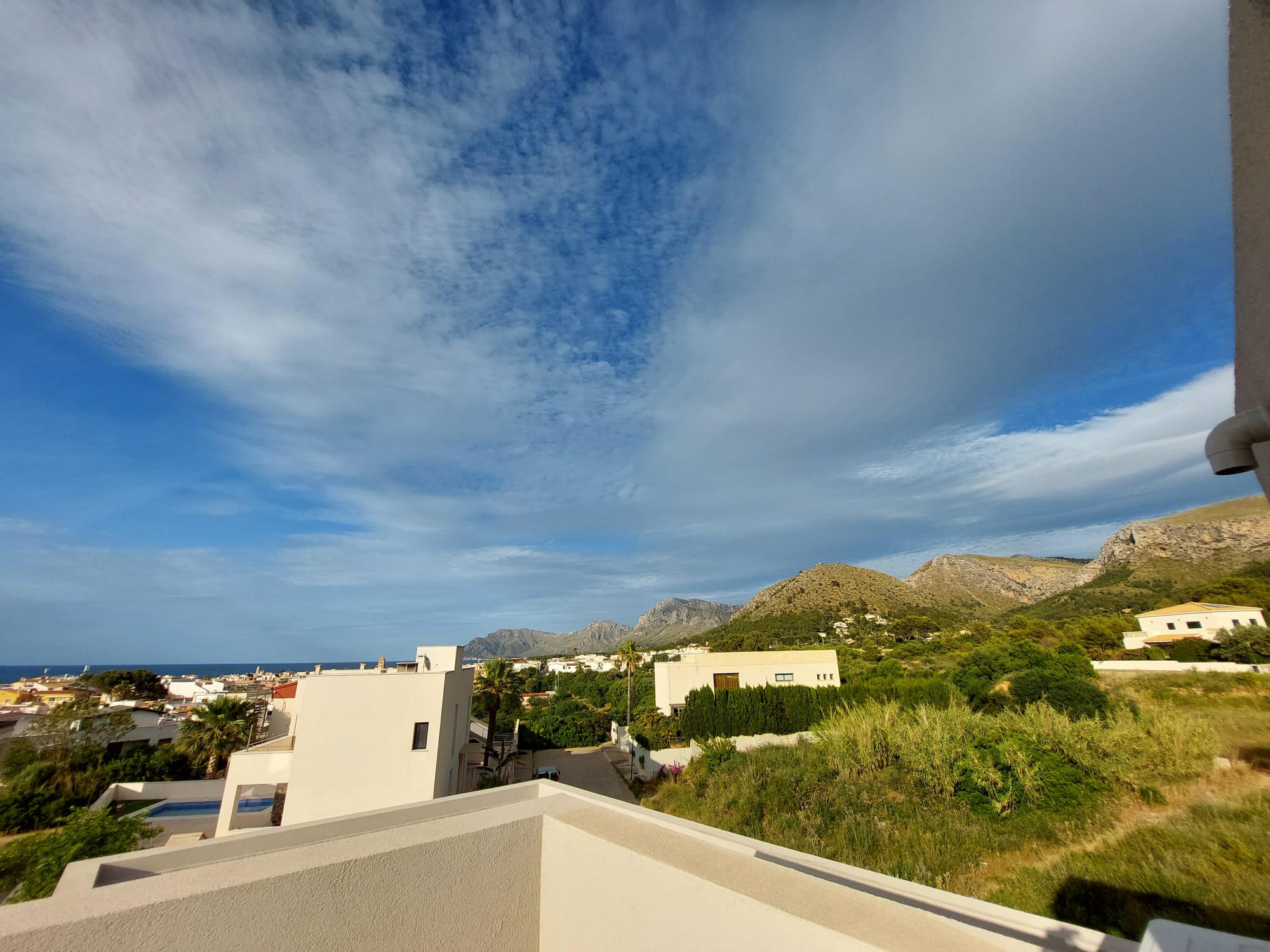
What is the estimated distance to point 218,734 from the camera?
25.2 meters

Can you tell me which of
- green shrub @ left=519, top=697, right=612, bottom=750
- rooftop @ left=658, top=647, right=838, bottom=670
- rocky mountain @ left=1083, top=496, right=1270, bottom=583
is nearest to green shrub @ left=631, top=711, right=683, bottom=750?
rooftop @ left=658, top=647, right=838, bottom=670

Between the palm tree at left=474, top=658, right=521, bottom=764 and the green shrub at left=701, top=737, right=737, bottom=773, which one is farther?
the palm tree at left=474, top=658, right=521, bottom=764

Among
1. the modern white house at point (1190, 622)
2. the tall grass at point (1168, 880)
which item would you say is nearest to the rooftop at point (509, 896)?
the tall grass at point (1168, 880)

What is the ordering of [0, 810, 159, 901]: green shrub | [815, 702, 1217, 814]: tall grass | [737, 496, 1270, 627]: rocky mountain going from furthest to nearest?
[737, 496, 1270, 627]: rocky mountain, [0, 810, 159, 901]: green shrub, [815, 702, 1217, 814]: tall grass

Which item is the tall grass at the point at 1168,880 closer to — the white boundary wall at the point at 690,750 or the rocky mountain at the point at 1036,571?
the white boundary wall at the point at 690,750

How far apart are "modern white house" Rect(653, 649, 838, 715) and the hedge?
4.33 feet

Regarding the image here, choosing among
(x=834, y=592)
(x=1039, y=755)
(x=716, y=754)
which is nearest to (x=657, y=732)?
(x=716, y=754)

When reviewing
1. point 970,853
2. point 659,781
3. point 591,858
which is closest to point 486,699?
point 659,781

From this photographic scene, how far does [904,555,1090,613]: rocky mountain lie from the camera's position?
72312 millimetres

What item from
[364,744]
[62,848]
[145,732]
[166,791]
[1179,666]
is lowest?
[166,791]

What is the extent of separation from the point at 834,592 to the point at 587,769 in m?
50.9

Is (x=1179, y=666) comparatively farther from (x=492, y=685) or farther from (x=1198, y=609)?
(x=492, y=685)

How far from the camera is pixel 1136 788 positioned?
11.1 meters

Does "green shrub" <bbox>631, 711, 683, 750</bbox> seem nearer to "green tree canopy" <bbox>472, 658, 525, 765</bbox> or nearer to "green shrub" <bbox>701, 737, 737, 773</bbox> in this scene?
"green shrub" <bbox>701, 737, 737, 773</bbox>
